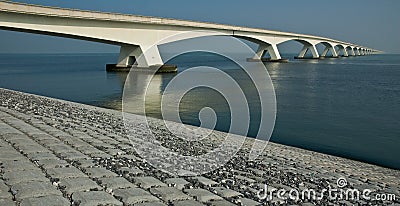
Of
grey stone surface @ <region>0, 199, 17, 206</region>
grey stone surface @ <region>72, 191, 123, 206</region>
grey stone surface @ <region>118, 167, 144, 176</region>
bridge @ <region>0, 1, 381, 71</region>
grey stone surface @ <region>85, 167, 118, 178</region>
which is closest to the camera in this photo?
grey stone surface @ <region>0, 199, 17, 206</region>

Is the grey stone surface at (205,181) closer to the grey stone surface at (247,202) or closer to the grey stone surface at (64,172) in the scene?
the grey stone surface at (247,202)

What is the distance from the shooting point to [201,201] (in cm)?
466

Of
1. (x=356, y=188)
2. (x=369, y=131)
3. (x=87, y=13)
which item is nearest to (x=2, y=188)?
(x=356, y=188)

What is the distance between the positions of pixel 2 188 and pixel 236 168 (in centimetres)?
381

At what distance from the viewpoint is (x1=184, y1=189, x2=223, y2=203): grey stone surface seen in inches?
186

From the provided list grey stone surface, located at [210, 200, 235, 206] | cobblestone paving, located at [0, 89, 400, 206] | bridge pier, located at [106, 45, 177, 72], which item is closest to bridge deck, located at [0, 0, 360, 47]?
bridge pier, located at [106, 45, 177, 72]

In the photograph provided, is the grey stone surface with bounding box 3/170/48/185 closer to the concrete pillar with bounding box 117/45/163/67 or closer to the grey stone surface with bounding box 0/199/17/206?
the grey stone surface with bounding box 0/199/17/206

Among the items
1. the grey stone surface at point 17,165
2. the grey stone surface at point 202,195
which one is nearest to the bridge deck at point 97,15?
the grey stone surface at point 17,165

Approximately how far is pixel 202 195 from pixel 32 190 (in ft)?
7.00

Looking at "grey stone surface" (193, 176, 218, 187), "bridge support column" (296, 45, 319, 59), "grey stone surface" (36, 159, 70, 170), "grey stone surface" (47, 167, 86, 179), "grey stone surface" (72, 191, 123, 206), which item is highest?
"bridge support column" (296, 45, 319, 59)

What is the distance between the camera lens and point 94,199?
4391 mm

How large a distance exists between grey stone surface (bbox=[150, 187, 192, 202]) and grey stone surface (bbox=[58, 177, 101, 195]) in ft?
2.49

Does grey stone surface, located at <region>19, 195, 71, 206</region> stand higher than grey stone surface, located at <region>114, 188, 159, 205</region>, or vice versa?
grey stone surface, located at <region>19, 195, 71, 206</region>

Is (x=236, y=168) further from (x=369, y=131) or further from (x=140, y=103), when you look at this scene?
(x=140, y=103)
